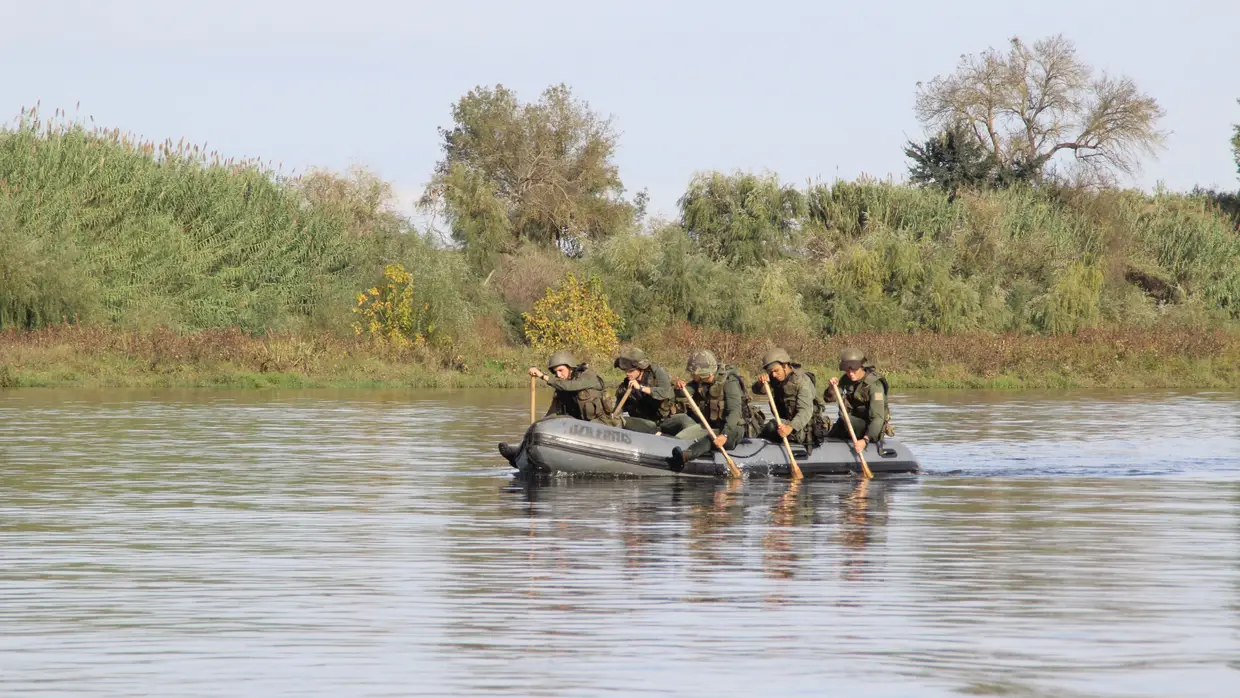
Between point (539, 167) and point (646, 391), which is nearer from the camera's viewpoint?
point (646, 391)

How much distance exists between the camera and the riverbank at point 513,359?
42000 millimetres

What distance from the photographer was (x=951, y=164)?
62875mm

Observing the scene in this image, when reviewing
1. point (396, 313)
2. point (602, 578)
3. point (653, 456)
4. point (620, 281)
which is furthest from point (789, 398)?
point (620, 281)

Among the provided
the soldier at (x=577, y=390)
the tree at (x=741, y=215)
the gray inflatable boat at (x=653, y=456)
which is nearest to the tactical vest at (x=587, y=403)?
the soldier at (x=577, y=390)

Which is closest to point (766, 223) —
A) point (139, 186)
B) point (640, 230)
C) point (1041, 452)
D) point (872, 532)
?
point (640, 230)

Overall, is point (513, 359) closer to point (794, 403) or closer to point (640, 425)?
point (640, 425)

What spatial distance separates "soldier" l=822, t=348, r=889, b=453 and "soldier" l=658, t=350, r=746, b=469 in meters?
1.10

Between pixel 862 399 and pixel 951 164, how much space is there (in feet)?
143

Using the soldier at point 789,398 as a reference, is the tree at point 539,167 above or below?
above

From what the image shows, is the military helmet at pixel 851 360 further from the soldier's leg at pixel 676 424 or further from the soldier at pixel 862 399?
the soldier's leg at pixel 676 424

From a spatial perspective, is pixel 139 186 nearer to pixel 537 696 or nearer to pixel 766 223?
pixel 766 223

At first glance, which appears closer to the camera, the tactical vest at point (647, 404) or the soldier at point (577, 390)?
the soldier at point (577, 390)

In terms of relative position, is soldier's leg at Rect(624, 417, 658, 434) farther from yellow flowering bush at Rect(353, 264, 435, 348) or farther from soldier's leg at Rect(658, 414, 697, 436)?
yellow flowering bush at Rect(353, 264, 435, 348)

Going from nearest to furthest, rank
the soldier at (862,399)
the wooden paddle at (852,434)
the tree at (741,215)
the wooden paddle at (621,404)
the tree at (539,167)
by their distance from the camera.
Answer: the wooden paddle at (852,434) < the soldier at (862,399) < the wooden paddle at (621,404) < the tree at (741,215) < the tree at (539,167)
